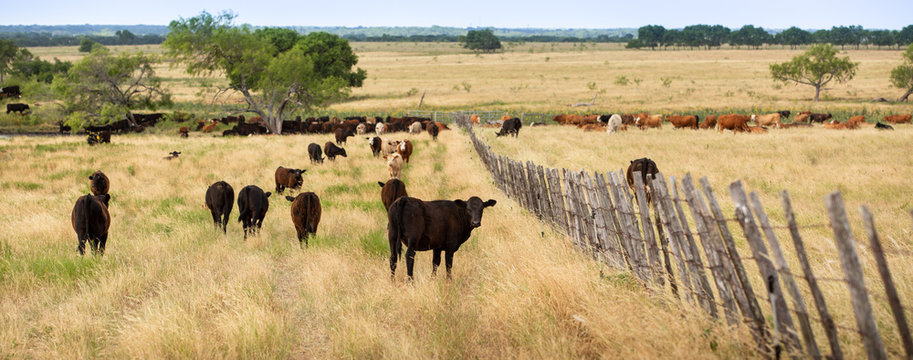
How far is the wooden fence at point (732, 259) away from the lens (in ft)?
10.3

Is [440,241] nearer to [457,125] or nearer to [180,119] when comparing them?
[457,125]

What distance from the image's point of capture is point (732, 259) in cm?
409

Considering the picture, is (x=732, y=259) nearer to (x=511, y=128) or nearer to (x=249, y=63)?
(x=511, y=128)

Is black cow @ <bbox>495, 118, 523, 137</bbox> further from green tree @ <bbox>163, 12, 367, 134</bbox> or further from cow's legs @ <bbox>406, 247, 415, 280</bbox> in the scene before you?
cow's legs @ <bbox>406, 247, 415, 280</bbox>

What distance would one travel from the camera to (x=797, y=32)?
176 m

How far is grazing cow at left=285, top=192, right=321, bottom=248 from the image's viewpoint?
935 centimetres

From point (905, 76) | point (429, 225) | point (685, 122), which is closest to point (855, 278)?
point (429, 225)

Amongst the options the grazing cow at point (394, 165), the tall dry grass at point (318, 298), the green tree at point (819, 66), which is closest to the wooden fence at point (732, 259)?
the tall dry grass at point (318, 298)

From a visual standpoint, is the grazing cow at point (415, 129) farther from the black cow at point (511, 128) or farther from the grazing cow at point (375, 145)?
the grazing cow at point (375, 145)

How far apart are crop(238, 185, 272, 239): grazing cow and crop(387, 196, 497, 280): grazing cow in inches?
149

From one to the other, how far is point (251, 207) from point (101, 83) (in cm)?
3864

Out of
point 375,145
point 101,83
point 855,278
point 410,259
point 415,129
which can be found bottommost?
point 415,129

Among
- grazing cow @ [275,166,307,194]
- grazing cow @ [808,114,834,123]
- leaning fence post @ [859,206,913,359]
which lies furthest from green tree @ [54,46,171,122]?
grazing cow @ [808,114,834,123]

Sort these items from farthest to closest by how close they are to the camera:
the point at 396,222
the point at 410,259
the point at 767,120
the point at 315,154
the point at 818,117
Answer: the point at 818,117 < the point at 767,120 < the point at 315,154 < the point at 396,222 < the point at 410,259
